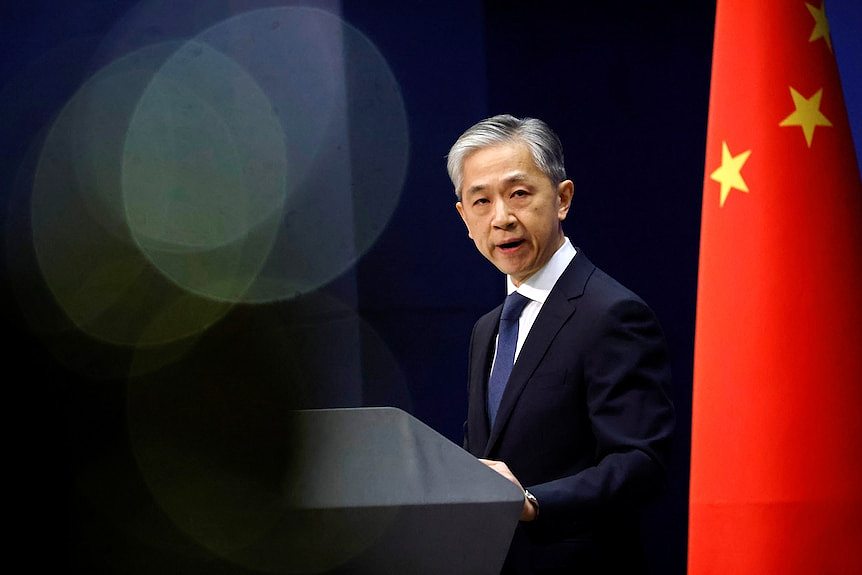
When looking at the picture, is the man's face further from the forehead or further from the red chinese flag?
the red chinese flag

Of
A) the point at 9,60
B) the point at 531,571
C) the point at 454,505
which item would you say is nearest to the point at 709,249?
the point at 531,571

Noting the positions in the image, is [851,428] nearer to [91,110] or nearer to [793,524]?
[793,524]

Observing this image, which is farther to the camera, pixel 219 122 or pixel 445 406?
pixel 445 406

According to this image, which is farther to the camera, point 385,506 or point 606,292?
point 606,292

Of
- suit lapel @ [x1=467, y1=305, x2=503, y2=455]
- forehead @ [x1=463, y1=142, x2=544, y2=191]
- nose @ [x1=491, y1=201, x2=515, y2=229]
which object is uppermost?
forehead @ [x1=463, y1=142, x2=544, y2=191]

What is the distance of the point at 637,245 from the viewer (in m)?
3.19

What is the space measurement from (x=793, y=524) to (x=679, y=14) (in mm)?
2017

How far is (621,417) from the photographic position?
1540 millimetres

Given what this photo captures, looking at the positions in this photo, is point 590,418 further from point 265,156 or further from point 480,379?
point 265,156

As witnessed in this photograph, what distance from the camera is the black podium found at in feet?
2.27

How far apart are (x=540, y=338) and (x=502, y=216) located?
270 millimetres

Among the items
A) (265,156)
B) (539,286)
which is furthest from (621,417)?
(265,156)

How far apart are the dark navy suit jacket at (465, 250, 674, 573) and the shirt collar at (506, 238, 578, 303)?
0.10 feet

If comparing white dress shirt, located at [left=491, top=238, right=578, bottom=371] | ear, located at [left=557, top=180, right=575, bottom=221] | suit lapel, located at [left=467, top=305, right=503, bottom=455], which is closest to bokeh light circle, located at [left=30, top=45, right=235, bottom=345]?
suit lapel, located at [left=467, top=305, right=503, bottom=455]
